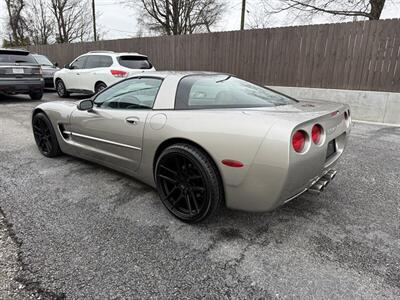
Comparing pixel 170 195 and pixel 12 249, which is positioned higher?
pixel 170 195

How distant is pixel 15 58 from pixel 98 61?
2336 mm

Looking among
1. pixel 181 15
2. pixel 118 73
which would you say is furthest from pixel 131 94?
pixel 181 15

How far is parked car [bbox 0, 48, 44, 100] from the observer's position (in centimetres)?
798

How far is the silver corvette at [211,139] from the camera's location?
1937 mm

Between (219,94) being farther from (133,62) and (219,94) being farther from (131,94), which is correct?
(133,62)

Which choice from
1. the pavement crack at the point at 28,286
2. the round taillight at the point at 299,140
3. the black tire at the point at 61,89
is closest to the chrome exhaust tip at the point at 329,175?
the round taillight at the point at 299,140

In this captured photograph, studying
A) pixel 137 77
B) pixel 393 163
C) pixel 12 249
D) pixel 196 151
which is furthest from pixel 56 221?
pixel 393 163

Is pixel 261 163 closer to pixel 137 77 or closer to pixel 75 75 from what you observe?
pixel 137 77

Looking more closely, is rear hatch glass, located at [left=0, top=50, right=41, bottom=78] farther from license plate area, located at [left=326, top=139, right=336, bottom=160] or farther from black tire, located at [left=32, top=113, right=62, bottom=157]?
license plate area, located at [left=326, top=139, right=336, bottom=160]

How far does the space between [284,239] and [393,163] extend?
2.77m

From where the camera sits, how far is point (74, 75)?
378 inches

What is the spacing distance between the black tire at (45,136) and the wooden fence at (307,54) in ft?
21.3

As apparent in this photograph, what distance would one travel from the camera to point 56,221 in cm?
243

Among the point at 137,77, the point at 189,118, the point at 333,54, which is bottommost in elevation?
the point at 189,118
